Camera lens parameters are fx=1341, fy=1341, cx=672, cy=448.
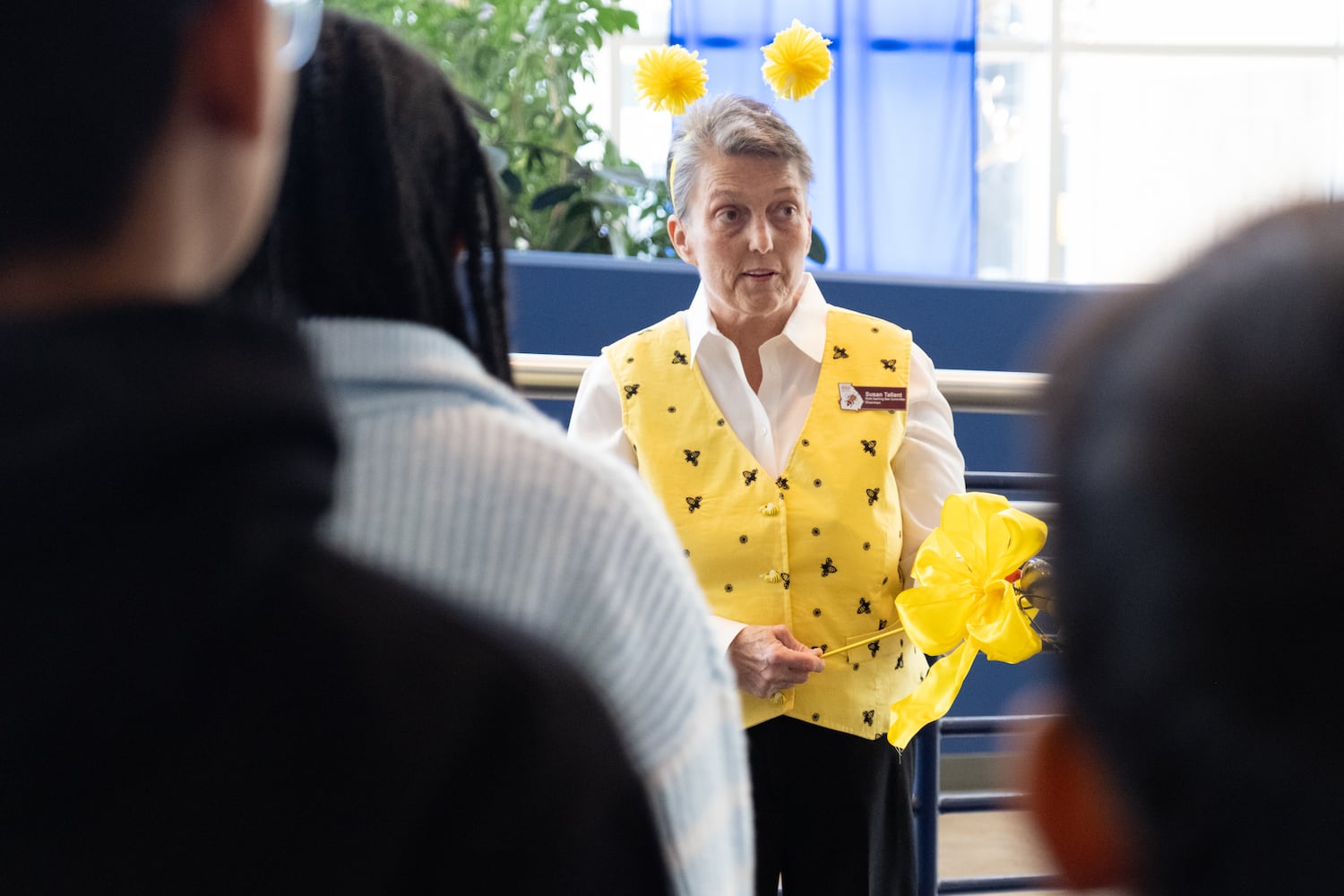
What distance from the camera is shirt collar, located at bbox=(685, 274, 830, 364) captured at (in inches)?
81.4

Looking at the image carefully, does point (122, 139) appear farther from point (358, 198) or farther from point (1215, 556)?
point (1215, 556)

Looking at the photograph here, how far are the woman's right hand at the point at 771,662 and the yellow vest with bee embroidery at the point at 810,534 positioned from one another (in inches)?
2.0

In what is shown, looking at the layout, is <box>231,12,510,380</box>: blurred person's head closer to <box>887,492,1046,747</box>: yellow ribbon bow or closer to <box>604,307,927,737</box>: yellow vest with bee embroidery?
<box>887,492,1046,747</box>: yellow ribbon bow

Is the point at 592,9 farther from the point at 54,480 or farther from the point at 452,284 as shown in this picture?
the point at 54,480

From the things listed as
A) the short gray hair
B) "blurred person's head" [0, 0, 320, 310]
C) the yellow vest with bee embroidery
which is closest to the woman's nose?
the short gray hair

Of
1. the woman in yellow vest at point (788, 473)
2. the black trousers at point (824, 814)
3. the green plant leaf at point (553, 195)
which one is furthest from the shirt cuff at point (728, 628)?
the green plant leaf at point (553, 195)

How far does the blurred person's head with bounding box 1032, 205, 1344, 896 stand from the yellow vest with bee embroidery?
145 centimetres

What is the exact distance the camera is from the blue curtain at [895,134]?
5488 mm

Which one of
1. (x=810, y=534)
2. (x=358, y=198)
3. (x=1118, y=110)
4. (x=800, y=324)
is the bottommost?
(x=810, y=534)

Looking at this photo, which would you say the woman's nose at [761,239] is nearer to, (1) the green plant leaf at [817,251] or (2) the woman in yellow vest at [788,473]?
(2) the woman in yellow vest at [788,473]

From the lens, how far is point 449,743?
515 mm

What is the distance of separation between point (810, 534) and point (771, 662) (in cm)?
22

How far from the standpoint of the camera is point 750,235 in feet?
6.82

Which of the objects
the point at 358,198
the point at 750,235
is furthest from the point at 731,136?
the point at 358,198
